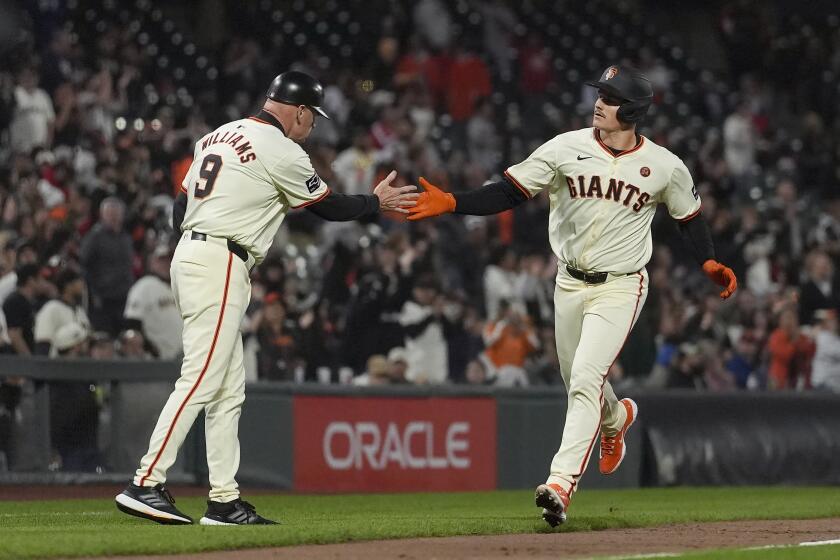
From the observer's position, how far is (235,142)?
26.6 feet

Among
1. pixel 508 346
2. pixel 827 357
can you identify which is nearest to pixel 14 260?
pixel 508 346

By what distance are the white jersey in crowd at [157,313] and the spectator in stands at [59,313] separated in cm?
62

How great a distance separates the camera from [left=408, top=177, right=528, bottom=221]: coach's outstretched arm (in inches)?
332

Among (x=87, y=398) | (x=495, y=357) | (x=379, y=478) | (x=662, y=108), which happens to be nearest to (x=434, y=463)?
(x=379, y=478)

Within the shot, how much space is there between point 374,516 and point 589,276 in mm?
2307

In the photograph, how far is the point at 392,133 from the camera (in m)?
19.5

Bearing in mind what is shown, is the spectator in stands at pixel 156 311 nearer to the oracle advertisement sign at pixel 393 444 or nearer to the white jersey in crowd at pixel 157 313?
the white jersey in crowd at pixel 157 313

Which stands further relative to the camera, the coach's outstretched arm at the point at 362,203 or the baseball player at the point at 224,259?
the coach's outstretched arm at the point at 362,203

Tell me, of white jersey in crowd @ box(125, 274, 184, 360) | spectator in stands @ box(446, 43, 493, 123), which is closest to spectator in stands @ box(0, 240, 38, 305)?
white jersey in crowd @ box(125, 274, 184, 360)

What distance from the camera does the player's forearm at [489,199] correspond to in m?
8.51

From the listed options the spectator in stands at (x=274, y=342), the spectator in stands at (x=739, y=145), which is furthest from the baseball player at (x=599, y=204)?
the spectator in stands at (x=739, y=145)

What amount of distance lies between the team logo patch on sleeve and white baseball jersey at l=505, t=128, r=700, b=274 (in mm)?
1092

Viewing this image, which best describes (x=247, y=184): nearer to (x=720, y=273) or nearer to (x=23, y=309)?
(x=720, y=273)

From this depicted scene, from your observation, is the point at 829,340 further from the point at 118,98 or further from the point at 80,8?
the point at 80,8
